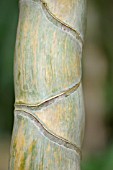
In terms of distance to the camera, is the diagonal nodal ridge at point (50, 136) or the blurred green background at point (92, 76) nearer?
the diagonal nodal ridge at point (50, 136)

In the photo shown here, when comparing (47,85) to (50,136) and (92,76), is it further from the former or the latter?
(92,76)

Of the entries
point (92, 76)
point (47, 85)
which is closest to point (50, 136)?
point (47, 85)

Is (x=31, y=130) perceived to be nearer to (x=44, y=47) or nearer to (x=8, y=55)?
(x=44, y=47)

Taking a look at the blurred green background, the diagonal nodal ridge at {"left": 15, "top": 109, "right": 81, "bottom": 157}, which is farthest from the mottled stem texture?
the blurred green background

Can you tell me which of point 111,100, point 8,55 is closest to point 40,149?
point 8,55

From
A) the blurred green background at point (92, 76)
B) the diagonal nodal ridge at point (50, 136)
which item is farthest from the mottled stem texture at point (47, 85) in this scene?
the blurred green background at point (92, 76)

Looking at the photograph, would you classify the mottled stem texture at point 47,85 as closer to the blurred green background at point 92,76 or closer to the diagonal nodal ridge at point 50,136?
the diagonal nodal ridge at point 50,136

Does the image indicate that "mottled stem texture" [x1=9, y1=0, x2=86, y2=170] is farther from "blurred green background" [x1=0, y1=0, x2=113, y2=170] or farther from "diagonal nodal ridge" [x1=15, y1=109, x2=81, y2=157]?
"blurred green background" [x1=0, y1=0, x2=113, y2=170]
